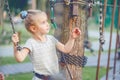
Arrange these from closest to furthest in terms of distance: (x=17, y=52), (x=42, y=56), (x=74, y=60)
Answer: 1. (x=17, y=52)
2. (x=42, y=56)
3. (x=74, y=60)

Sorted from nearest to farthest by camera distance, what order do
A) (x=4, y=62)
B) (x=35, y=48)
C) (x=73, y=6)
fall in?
(x=35, y=48) → (x=73, y=6) → (x=4, y=62)

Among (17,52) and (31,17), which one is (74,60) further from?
(17,52)

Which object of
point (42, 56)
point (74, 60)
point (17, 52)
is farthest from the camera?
point (74, 60)

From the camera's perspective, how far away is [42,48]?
380 centimetres

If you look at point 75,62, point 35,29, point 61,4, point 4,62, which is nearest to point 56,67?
point 35,29

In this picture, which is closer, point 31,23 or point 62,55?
point 31,23

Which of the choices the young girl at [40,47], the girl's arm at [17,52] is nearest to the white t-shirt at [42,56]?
the young girl at [40,47]

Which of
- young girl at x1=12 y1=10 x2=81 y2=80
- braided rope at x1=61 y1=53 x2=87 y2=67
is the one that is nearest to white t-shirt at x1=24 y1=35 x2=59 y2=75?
young girl at x1=12 y1=10 x2=81 y2=80

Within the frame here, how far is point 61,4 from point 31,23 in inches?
34.7

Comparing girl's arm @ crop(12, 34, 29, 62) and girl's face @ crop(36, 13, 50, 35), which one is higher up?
girl's face @ crop(36, 13, 50, 35)

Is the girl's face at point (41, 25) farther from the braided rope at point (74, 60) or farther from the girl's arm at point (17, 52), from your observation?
the braided rope at point (74, 60)

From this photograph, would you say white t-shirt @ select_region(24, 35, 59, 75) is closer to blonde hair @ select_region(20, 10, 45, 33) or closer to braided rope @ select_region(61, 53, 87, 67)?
blonde hair @ select_region(20, 10, 45, 33)

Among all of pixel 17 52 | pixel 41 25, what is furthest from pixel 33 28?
pixel 17 52

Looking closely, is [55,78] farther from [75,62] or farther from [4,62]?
[4,62]
